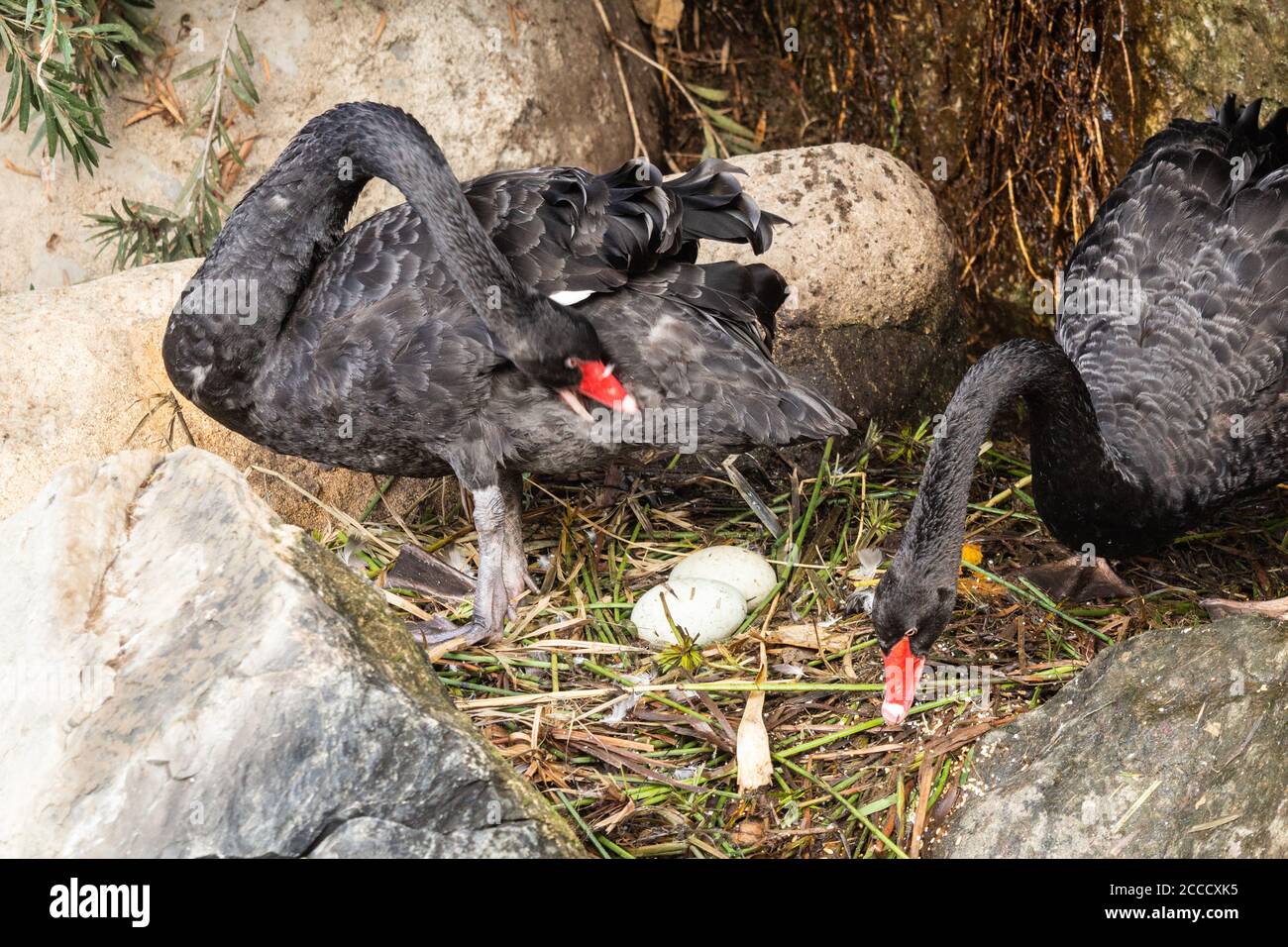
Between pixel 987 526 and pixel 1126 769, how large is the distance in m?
1.36

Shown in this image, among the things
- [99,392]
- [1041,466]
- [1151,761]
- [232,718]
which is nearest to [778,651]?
[1041,466]

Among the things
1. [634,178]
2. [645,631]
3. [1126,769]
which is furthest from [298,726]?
[634,178]

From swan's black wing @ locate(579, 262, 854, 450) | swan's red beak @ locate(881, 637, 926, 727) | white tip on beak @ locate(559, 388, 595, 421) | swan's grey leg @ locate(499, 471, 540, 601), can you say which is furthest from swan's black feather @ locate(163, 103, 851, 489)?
swan's red beak @ locate(881, 637, 926, 727)

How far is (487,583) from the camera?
11.6 ft

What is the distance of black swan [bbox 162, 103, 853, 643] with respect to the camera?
3.31 m

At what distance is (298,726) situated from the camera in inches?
85.7

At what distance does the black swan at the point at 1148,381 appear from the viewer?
9.64 ft

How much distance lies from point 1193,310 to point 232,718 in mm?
2707

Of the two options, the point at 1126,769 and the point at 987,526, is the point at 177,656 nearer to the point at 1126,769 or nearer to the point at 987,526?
the point at 1126,769

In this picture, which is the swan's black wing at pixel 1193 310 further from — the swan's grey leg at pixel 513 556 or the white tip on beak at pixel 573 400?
the swan's grey leg at pixel 513 556

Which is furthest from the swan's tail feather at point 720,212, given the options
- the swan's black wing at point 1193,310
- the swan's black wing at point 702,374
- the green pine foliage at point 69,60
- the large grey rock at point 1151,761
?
the green pine foliage at point 69,60

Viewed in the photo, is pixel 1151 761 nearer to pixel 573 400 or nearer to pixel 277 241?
pixel 573 400

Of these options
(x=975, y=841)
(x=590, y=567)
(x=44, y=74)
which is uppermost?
(x=44, y=74)

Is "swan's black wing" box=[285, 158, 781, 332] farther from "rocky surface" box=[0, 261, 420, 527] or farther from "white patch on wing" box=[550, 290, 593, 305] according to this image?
"rocky surface" box=[0, 261, 420, 527]
